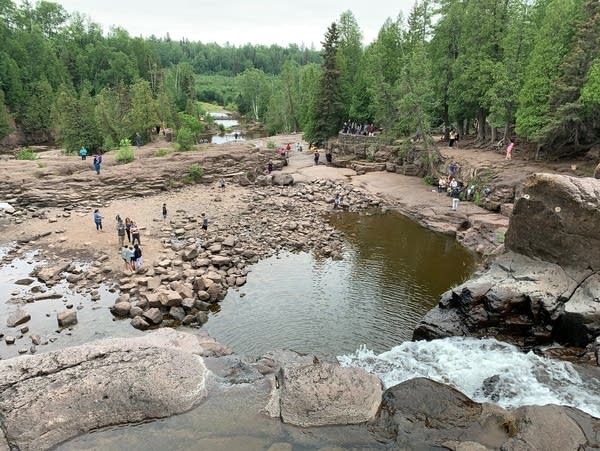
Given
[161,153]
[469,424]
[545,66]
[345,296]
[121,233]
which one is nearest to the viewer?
[469,424]

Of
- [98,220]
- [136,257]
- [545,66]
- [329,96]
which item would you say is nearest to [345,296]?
[136,257]

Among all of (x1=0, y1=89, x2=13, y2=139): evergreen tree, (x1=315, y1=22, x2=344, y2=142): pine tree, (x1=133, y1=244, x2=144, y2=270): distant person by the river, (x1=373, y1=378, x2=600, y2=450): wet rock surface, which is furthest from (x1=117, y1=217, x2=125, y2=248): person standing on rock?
(x1=0, y1=89, x2=13, y2=139): evergreen tree

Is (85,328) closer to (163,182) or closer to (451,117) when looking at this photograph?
(163,182)

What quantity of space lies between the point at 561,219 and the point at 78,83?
92.0m

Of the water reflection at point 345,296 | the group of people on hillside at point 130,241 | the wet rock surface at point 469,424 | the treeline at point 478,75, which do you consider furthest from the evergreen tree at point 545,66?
the wet rock surface at point 469,424

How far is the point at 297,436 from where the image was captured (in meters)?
10.0

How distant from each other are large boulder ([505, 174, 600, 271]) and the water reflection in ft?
16.9

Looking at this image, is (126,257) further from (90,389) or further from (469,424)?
(469,424)

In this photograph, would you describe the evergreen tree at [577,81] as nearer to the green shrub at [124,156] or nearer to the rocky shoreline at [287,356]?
the rocky shoreline at [287,356]

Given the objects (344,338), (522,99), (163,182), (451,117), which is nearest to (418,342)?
(344,338)

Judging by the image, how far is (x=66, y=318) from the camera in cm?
1673

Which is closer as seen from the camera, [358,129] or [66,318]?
[66,318]

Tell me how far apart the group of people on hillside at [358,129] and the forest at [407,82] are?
1.21 meters

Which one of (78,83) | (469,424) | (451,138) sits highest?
(78,83)
